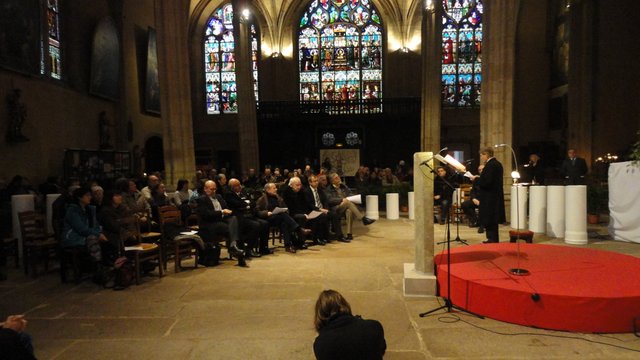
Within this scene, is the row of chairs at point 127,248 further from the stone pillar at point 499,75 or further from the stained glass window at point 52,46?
the stained glass window at point 52,46

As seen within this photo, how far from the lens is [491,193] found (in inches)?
273

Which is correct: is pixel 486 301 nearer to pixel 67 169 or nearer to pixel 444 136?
pixel 67 169

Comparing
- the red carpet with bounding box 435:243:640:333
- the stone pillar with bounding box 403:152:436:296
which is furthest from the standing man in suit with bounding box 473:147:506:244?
the stone pillar with bounding box 403:152:436:296

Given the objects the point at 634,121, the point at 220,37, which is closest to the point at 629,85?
the point at 634,121

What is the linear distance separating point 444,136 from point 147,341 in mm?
20570

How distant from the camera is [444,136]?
74.1ft

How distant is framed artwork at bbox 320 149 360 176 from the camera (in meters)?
21.7

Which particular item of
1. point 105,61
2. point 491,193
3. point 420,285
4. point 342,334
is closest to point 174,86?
point 105,61

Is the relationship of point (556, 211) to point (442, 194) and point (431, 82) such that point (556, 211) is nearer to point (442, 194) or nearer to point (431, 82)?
point (442, 194)

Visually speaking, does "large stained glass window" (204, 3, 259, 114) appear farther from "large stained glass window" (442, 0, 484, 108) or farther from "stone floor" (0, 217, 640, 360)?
"stone floor" (0, 217, 640, 360)

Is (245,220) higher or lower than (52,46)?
lower

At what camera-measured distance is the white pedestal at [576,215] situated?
7.68 meters

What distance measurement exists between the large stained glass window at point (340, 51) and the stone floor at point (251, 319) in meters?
17.6

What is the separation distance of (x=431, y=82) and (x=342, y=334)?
601 inches
